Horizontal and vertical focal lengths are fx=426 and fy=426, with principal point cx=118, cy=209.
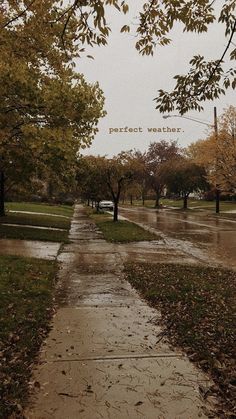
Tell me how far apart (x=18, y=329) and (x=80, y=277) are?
10.9 feet

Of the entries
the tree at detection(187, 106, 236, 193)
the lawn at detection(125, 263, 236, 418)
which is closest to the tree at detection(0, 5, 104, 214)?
the lawn at detection(125, 263, 236, 418)

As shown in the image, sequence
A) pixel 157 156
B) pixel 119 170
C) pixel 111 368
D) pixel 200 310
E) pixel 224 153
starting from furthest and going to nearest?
pixel 157 156
pixel 224 153
pixel 119 170
pixel 200 310
pixel 111 368

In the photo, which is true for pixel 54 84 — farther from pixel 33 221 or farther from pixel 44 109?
pixel 33 221

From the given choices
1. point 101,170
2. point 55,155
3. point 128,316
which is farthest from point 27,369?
point 101,170

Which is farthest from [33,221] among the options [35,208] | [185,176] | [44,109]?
[185,176]

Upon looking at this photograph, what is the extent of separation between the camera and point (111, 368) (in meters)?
4.23

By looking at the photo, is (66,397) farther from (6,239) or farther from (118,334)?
(6,239)

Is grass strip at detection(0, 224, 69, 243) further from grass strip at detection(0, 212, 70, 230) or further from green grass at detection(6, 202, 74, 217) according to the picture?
green grass at detection(6, 202, 74, 217)

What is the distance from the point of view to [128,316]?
19.8 feet

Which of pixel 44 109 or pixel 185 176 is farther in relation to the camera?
pixel 185 176

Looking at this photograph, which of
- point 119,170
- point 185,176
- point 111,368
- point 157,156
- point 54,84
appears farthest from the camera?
point 157,156

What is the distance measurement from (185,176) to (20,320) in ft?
142

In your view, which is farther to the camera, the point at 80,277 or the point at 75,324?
the point at 80,277

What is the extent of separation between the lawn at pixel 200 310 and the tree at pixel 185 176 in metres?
38.1
